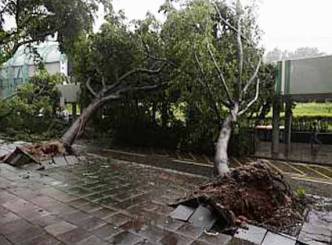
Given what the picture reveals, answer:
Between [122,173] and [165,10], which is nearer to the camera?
[122,173]

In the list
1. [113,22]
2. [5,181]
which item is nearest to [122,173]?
[5,181]

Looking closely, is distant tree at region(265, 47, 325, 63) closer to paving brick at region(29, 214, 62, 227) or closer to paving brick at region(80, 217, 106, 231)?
paving brick at region(80, 217, 106, 231)

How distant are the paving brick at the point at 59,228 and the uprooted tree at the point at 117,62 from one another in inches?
236

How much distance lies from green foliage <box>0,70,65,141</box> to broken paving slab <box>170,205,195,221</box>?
11517 millimetres

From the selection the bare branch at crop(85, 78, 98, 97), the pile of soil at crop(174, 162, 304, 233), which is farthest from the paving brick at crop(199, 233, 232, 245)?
the bare branch at crop(85, 78, 98, 97)

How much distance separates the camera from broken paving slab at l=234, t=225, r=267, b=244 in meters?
3.57

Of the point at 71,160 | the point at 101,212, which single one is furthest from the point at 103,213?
the point at 71,160

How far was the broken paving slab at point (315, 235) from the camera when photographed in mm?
3598

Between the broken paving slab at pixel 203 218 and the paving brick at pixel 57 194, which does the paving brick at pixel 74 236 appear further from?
the broken paving slab at pixel 203 218

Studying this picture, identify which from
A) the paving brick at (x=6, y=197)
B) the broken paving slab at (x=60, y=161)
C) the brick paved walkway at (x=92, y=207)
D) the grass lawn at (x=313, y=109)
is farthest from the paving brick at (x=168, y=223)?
the grass lawn at (x=313, y=109)

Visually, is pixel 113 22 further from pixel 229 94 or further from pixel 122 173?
pixel 122 173

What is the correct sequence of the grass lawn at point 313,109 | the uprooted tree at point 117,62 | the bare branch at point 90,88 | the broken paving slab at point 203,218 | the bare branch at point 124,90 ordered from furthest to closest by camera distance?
A: 1. the grass lawn at point 313,109
2. the bare branch at point 90,88
3. the bare branch at point 124,90
4. the uprooted tree at point 117,62
5. the broken paving slab at point 203,218

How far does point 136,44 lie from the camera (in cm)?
1077

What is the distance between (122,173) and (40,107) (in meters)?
9.95
